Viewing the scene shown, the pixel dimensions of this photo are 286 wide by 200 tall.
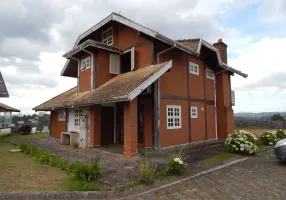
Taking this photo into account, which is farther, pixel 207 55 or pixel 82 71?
pixel 207 55

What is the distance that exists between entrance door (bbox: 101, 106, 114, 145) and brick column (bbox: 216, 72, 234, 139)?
7.60 meters

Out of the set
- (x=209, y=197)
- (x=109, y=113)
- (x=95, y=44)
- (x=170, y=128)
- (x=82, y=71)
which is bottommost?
(x=209, y=197)

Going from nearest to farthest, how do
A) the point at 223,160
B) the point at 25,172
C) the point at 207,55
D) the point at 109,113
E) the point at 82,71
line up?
the point at 25,172, the point at 223,160, the point at 109,113, the point at 82,71, the point at 207,55

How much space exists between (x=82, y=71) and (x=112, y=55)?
95.3 inches

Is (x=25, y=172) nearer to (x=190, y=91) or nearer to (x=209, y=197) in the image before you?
(x=209, y=197)

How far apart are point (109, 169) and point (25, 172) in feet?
8.73

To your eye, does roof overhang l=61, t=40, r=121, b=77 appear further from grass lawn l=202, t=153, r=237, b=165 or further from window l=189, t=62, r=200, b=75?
grass lawn l=202, t=153, r=237, b=165

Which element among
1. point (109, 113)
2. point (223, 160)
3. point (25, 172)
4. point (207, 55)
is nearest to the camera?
point (25, 172)

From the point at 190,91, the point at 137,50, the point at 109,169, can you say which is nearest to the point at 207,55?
the point at 190,91

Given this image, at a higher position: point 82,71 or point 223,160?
point 82,71

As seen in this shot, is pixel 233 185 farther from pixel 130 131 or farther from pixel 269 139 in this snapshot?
pixel 269 139

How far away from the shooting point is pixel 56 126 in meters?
17.2

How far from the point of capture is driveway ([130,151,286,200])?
518cm

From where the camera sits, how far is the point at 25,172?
23.2ft
